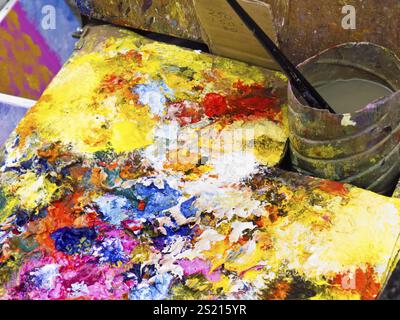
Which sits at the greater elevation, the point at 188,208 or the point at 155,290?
the point at 188,208

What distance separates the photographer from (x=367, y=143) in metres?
2.38

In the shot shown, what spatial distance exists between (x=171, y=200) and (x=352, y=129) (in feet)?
2.66

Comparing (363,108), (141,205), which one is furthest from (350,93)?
(141,205)

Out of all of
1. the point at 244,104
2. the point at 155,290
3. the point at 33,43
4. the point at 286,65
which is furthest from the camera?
the point at 33,43

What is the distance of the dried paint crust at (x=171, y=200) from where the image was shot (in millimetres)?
2260

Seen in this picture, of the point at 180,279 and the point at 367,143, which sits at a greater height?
the point at 367,143

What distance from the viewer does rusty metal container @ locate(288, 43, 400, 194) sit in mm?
2324

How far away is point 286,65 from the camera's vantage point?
94.3 inches

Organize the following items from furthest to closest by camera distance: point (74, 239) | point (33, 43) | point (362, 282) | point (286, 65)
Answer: point (33, 43), point (74, 239), point (286, 65), point (362, 282)

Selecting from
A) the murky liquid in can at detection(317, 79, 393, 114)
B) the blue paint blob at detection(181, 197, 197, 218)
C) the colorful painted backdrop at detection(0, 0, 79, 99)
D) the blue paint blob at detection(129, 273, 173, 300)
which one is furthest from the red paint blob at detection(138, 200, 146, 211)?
the colorful painted backdrop at detection(0, 0, 79, 99)

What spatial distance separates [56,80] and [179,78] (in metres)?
0.66

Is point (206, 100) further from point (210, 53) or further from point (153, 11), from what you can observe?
point (153, 11)

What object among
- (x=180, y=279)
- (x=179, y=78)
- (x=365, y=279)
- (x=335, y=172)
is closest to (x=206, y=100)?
(x=179, y=78)

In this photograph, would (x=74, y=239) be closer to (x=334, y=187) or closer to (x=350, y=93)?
(x=334, y=187)
